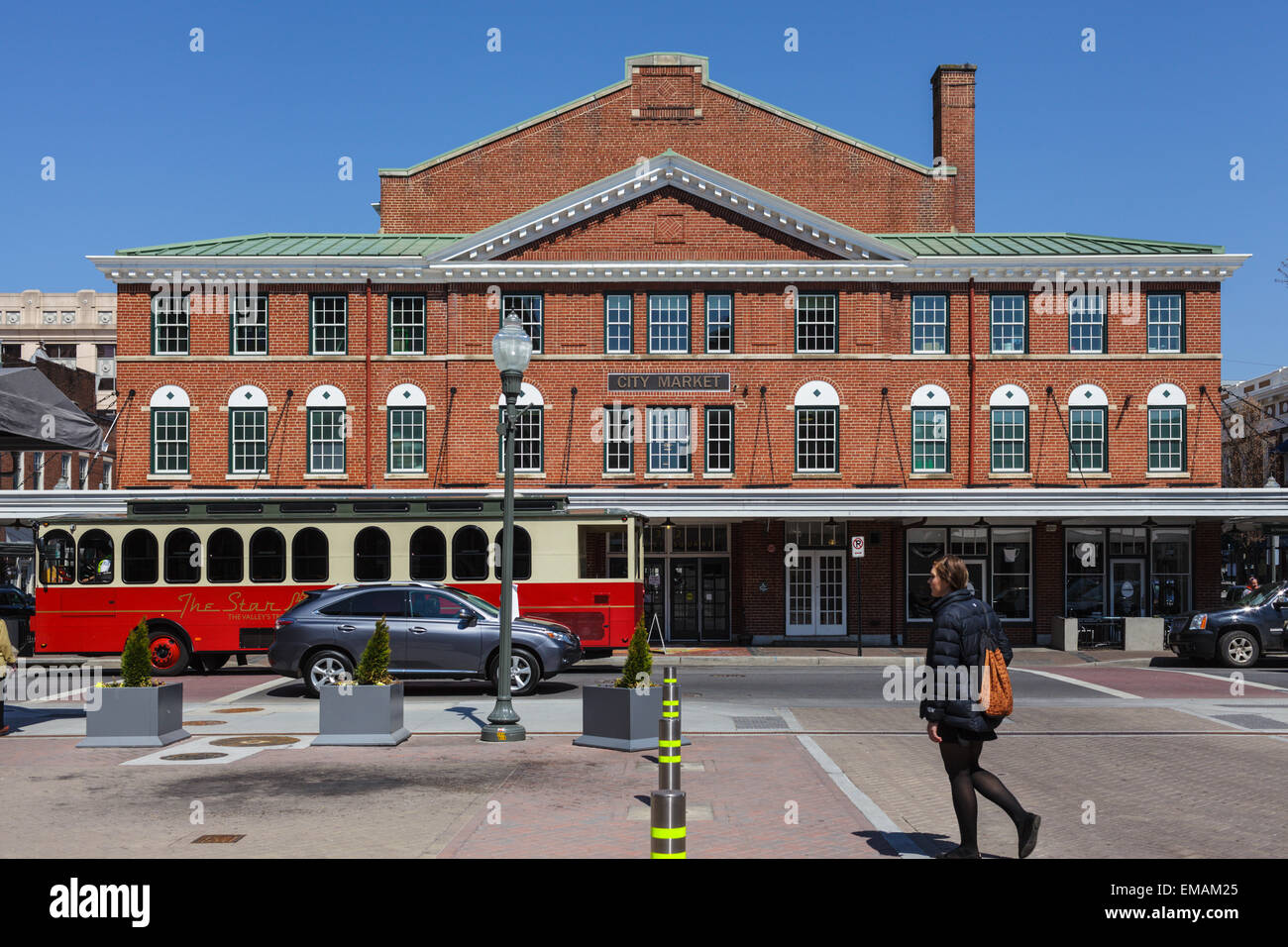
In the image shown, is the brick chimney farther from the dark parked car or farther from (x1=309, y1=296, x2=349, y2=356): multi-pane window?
(x1=309, y1=296, x2=349, y2=356): multi-pane window

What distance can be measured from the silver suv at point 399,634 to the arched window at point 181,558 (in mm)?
5197

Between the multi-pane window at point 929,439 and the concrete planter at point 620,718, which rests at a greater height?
the multi-pane window at point 929,439

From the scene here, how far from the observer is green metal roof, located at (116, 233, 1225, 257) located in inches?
1417

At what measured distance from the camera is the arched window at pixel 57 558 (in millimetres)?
24125

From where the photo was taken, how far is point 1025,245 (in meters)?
37.3

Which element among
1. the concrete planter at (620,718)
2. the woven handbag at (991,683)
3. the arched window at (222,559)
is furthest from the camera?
the arched window at (222,559)

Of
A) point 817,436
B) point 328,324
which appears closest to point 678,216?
point 817,436

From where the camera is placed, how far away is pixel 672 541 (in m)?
34.7

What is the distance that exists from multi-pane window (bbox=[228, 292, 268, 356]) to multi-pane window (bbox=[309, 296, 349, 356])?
1.35 metres

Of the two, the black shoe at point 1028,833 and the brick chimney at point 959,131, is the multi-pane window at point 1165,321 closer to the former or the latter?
the brick chimney at point 959,131

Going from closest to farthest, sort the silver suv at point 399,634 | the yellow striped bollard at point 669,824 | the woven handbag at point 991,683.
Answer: the yellow striped bollard at point 669,824 → the woven handbag at point 991,683 → the silver suv at point 399,634

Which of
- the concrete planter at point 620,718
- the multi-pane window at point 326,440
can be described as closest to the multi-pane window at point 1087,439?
the multi-pane window at point 326,440

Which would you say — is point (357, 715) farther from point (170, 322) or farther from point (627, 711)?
point (170, 322)
